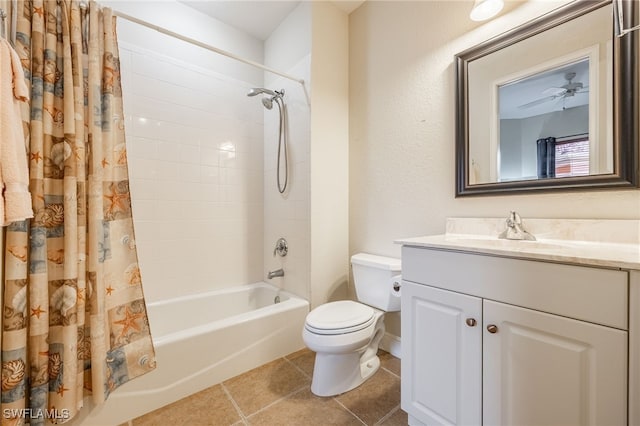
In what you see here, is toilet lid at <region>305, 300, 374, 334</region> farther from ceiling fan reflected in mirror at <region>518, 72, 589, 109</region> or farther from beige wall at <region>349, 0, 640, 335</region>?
ceiling fan reflected in mirror at <region>518, 72, 589, 109</region>

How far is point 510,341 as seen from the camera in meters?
0.87

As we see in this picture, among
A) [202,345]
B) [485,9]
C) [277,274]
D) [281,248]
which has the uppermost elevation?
[485,9]

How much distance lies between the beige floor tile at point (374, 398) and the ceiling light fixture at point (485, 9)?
2.01m

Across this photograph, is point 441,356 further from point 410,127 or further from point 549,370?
point 410,127

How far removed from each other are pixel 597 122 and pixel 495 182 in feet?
1.35

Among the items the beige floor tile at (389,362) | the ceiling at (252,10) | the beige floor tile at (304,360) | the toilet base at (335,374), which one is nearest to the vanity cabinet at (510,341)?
the toilet base at (335,374)

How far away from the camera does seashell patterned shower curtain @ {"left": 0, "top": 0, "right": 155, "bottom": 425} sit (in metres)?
1.02

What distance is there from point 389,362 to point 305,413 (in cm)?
68

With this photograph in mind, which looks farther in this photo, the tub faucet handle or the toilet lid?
the tub faucet handle

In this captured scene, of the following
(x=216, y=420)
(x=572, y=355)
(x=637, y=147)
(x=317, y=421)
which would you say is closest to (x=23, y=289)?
(x=216, y=420)

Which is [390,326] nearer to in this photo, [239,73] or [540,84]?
[540,84]

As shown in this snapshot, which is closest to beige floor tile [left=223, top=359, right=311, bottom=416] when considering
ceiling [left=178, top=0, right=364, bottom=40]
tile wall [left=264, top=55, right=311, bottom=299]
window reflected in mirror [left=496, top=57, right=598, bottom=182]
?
tile wall [left=264, top=55, right=311, bottom=299]

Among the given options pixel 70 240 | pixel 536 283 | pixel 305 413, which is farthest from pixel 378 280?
pixel 70 240

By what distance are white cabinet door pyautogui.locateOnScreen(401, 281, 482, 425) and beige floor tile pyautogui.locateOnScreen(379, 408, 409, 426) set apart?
0.08 meters
